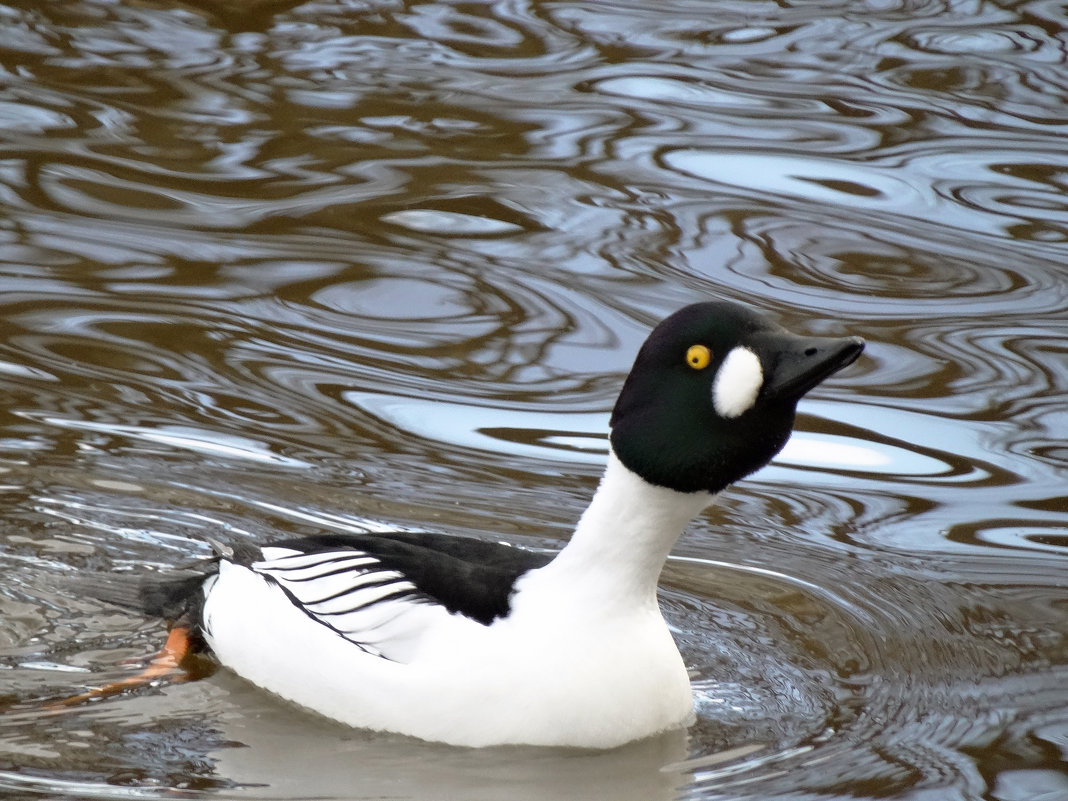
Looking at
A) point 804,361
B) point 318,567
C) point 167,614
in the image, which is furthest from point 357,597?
point 804,361

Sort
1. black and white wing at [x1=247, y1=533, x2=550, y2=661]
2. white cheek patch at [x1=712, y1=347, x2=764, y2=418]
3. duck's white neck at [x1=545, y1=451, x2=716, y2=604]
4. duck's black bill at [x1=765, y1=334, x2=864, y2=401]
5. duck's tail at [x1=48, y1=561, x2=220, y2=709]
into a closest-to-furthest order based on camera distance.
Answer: duck's black bill at [x1=765, y1=334, x2=864, y2=401], white cheek patch at [x1=712, y1=347, x2=764, y2=418], duck's white neck at [x1=545, y1=451, x2=716, y2=604], black and white wing at [x1=247, y1=533, x2=550, y2=661], duck's tail at [x1=48, y1=561, x2=220, y2=709]

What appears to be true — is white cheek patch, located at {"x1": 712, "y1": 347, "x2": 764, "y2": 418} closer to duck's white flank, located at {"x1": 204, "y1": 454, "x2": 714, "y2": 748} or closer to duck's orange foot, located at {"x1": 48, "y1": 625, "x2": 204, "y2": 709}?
duck's white flank, located at {"x1": 204, "y1": 454, "x2": 714, "y2": 748}

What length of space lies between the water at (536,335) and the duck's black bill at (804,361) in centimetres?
101

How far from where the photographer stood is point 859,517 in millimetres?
5512

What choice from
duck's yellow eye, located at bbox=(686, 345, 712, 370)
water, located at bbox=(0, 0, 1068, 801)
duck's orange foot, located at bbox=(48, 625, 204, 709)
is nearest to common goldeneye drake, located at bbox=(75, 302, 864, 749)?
duck's yellow eye, located at bbox=(686, 345, 712, 370)

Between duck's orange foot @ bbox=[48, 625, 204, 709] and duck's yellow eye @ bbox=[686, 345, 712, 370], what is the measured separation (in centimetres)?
166

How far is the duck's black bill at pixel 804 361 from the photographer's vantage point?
11.5 feet

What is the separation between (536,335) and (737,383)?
10.5ft

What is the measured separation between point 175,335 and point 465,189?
7.01ft

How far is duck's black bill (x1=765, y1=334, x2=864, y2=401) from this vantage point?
3496 mm

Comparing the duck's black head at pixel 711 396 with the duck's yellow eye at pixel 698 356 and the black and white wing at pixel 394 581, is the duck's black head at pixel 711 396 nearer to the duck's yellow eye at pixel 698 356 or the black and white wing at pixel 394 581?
the duck's yellow eye at pixel 698 356

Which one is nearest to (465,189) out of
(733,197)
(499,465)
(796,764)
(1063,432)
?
(733,197)

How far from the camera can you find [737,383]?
362 cm

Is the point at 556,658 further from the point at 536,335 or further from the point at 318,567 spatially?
the point at 536,335
